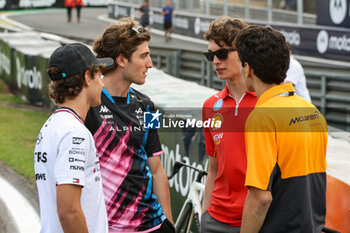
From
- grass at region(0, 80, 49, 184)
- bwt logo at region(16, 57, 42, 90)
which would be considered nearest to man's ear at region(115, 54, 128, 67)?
grass at region(0, 80, 49, 184)

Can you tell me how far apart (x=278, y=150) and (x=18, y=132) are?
386 inches

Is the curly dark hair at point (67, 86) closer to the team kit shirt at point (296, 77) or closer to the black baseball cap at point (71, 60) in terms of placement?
the black baseball cap at point (71, 60)

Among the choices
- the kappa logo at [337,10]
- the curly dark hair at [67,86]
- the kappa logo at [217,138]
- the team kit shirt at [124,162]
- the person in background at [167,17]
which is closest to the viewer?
the curly dark hair at [67,86]

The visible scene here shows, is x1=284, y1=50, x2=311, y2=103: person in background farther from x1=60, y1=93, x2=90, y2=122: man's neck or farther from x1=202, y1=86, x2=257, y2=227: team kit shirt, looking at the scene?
x1=60, y1=93, x2=90, y2=122: man's neck

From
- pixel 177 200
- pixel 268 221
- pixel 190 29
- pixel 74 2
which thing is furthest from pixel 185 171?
pixel 74 2

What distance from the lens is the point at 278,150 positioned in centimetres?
301

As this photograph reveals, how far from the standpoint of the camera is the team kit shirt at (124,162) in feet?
12.2

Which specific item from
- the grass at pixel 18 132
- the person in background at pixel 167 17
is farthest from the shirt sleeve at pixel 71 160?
the person in background at pixel 167 17

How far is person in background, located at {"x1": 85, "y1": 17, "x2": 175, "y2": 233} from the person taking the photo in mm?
3727

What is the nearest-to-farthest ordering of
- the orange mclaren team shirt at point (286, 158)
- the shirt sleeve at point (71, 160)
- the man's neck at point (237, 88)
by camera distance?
the shirt sleeve at point (71, 160), the orange mclaren team shirt at point (286, 158), the man's neck at point (237, 88)

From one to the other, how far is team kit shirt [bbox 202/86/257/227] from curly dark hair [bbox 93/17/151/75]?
2.32 ft

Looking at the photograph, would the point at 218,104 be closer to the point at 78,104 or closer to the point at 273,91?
the point at 273,91

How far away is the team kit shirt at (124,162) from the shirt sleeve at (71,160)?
770 millimetres

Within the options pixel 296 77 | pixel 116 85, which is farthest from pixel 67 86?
pixel 296 77
